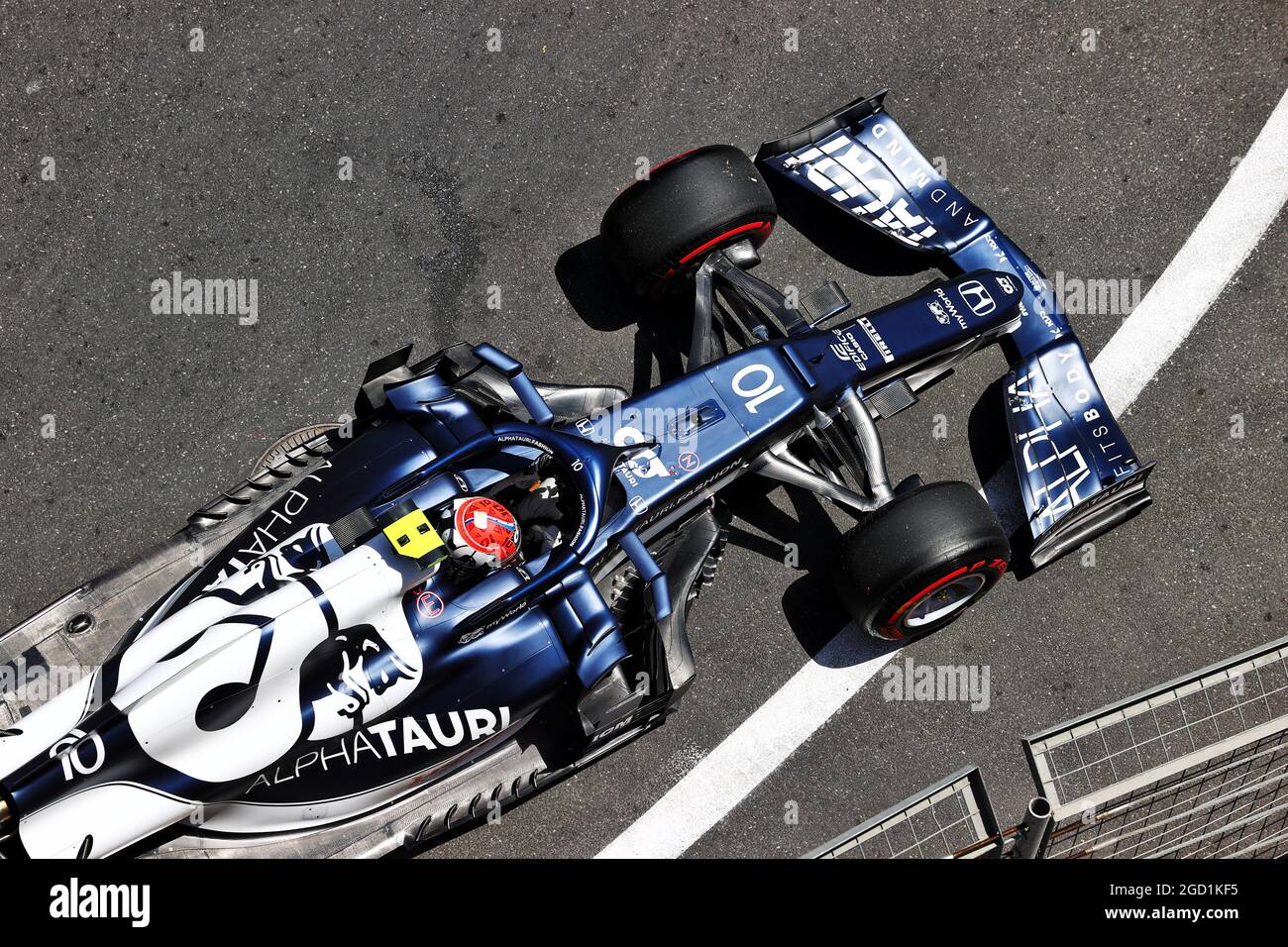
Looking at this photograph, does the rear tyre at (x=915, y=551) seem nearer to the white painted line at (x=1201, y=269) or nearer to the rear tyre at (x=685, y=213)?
the white painted line at (x=1201, y=269)

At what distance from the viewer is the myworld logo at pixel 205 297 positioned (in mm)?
7973

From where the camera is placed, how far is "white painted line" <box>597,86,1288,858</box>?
7516 millimetres

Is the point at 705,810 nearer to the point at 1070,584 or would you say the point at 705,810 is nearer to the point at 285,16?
the point at 1070,584

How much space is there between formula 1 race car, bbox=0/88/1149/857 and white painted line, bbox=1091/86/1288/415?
760 mm

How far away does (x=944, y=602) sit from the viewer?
24.8 feet

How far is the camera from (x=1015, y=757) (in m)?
Answer: 7.73

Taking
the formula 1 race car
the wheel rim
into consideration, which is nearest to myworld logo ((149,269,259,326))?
the formula 1 race car

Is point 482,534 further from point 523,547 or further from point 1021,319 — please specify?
point 1021,319

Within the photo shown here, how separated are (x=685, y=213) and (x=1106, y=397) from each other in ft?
9.82

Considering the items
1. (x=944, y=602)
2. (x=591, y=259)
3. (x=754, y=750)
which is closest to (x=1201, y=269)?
(x=944, y=602)

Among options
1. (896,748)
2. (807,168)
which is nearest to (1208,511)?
→ (896,748)

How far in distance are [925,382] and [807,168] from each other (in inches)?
59.9
